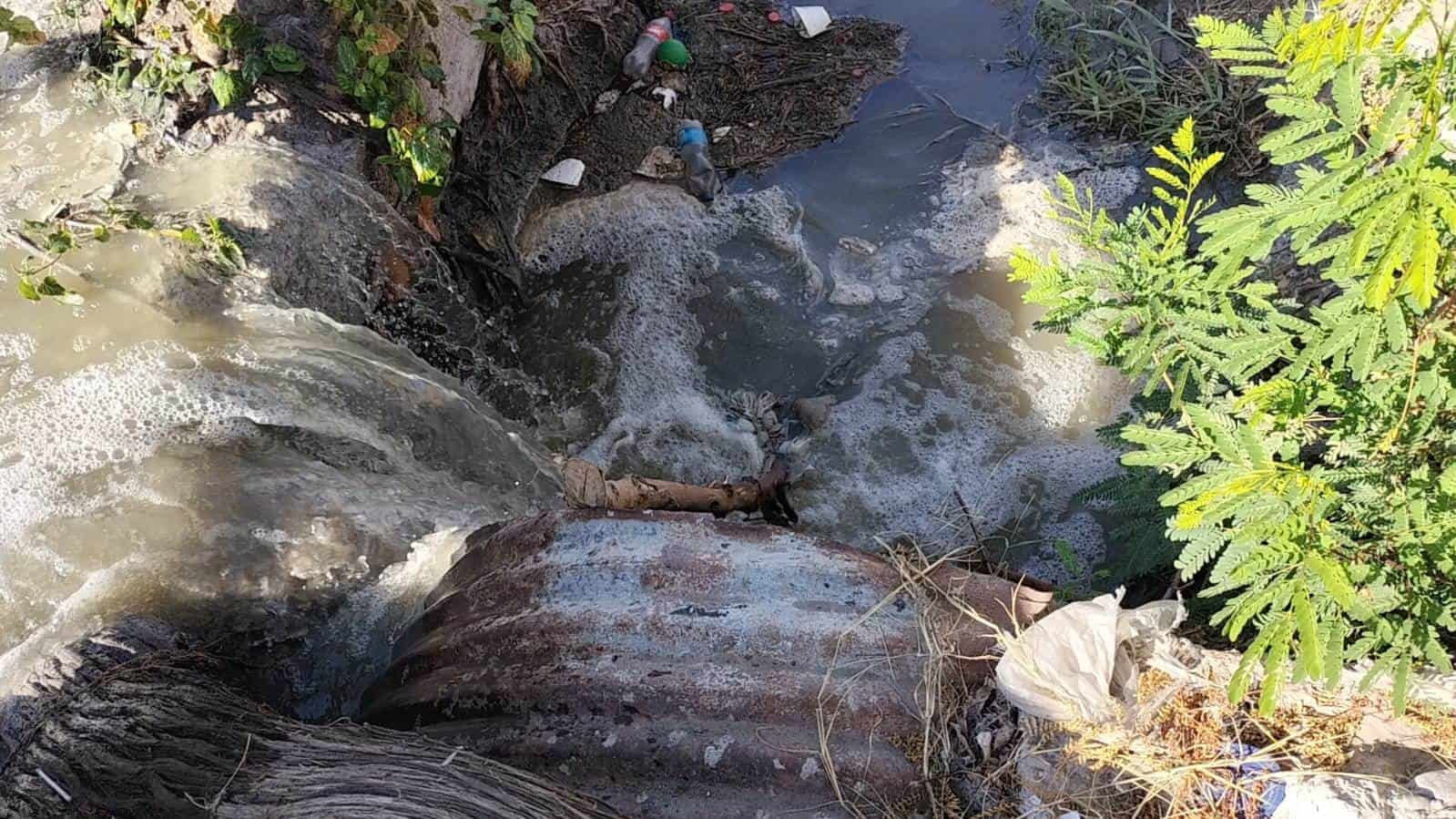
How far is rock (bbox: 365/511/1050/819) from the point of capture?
209 centimetres

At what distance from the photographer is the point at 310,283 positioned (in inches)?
141

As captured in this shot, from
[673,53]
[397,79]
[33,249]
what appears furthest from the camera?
[673,53]

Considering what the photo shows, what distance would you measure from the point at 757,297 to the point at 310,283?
2.10 metres

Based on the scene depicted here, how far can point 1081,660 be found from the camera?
2.07m

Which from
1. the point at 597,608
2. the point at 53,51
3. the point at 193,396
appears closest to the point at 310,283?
the point at 193,396

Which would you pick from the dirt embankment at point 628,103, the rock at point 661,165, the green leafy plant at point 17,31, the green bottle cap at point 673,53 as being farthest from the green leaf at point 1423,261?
the green leafy plant at point 17,31

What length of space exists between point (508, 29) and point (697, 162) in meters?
1.15

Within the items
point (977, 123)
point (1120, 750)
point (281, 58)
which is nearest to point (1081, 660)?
point (1120, 750)

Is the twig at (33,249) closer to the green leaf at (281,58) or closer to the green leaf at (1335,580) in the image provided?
the green leaf at (281,58)

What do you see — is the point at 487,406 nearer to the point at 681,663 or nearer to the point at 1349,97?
the point at 681,663

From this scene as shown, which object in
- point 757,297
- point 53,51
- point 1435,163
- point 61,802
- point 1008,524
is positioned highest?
point 1435,163

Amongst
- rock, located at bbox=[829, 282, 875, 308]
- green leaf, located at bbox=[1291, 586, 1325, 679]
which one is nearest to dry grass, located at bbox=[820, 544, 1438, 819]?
green leaf, located at bbox=[1291, 586, 1325, 679]

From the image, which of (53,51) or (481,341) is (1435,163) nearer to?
(481,341)

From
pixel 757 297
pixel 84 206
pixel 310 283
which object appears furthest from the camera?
pixel 757 297
